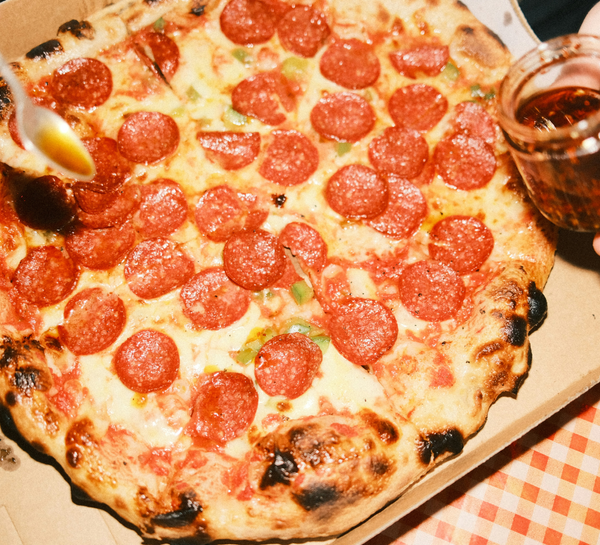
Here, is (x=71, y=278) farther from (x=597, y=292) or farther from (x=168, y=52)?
(x=597, y=292)

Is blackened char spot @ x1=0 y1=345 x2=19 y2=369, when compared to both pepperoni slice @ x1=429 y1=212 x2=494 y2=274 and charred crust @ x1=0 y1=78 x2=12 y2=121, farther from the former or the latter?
pepperoni slice @ x1=429 y1=212 x2=494 y2=274

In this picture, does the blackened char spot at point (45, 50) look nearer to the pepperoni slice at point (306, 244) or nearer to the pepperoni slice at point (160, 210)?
the pepperoni slice at point (160, 210)

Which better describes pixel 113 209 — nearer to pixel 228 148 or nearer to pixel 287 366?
pixel 228 148

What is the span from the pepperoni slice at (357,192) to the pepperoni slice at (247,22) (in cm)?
87

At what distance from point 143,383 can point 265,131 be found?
4.54 feet

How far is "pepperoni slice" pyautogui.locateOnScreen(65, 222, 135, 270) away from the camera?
2.66 m

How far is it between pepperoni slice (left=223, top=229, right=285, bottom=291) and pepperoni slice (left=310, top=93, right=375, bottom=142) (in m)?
0.66

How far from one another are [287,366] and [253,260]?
526mm

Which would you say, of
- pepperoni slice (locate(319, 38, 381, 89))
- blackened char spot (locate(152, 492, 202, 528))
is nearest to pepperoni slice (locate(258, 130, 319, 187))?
pepperoni slice (locate(319, 38, 381, 89))

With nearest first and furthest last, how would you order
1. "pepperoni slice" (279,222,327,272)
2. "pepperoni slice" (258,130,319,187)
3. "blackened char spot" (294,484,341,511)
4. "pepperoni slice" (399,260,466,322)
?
"blackened char spot" (294,484,341,511) < "pepperoni slice" (399,260,466,322) < "pepperoni slice" (279,222,327,272) < "pepperoni slice" (258,130,319,187)

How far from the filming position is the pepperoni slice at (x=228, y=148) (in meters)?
2.79

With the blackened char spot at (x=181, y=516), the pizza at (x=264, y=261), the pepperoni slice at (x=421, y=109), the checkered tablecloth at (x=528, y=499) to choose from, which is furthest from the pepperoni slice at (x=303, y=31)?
the checkered tablecloth at (x=528, y=499)

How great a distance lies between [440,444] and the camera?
94.5 inches

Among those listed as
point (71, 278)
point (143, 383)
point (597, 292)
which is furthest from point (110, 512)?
point (597, 292)
